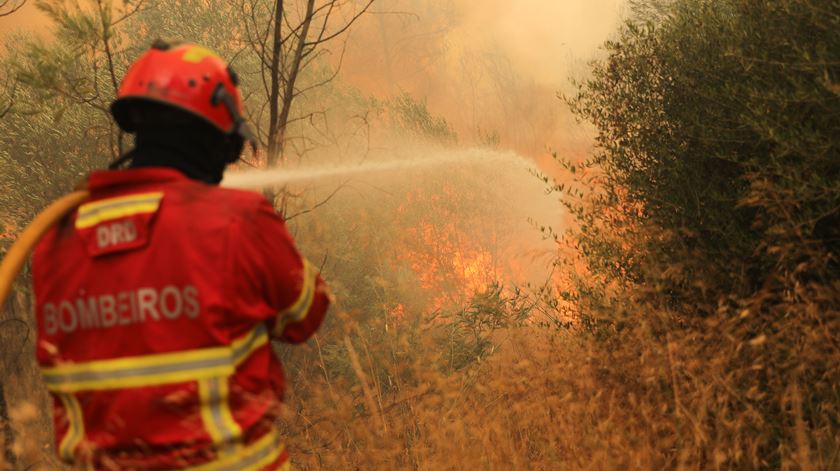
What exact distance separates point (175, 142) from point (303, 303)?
586mm

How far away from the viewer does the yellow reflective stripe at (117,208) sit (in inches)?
77.1

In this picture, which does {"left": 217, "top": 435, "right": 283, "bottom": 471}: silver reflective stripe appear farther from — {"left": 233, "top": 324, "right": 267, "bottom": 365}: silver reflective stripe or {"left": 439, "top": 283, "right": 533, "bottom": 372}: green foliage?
{"left": 439, "top": 283, "right": 533, "bottom": 372}: green foliage

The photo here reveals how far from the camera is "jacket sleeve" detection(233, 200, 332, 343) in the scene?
6.51 feet

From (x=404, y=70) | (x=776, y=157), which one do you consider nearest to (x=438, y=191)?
(x=404, y=70)

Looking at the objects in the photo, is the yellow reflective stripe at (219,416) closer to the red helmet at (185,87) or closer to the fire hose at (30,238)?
the fire hose at (30,238)

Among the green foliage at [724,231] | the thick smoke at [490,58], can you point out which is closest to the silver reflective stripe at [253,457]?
the green foliage at [724,231]

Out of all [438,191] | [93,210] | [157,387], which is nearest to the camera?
[157,387]

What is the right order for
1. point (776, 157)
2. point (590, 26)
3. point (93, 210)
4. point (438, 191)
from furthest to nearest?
point (590, 26) < point (438, 191) < point (776, 157) < point (93, 210)

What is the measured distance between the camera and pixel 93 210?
202 cm

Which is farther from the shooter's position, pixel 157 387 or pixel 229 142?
pixel 229 142

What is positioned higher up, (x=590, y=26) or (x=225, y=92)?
(x=590, y=26)

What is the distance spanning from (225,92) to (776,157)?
3.79 meters

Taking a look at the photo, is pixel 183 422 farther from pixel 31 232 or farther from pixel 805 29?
pixel 805 29

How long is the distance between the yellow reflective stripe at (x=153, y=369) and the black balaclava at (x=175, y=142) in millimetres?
528
